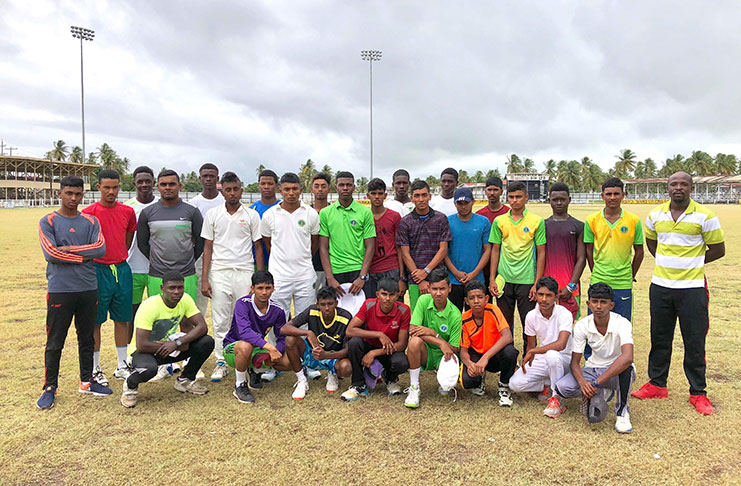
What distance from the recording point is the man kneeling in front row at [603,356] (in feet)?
13.6

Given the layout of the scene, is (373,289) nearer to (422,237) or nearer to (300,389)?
(422,237)

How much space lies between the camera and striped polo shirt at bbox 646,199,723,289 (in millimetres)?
4502

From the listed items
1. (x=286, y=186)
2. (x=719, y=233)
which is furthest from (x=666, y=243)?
(x=286, y=186)

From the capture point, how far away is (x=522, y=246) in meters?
5.33

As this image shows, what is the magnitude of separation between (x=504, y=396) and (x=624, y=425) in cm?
106

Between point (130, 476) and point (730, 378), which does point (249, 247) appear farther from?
point (730, 378)

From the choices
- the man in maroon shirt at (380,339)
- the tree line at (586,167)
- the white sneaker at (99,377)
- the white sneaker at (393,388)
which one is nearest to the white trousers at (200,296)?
the white sneaker at (99,377)

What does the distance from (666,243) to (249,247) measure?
4.43 m

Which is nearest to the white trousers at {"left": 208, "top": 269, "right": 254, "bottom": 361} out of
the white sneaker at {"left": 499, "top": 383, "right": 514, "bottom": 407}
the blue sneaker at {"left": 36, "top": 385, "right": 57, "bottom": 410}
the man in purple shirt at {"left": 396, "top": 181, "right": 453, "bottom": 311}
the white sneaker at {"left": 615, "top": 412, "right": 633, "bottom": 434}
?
the blue sneaker at {"left": 36, "top": 385, "right": 57, "bottom": 410}

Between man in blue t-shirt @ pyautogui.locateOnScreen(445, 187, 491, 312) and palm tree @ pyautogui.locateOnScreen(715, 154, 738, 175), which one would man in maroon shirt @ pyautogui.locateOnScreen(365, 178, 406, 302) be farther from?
palm tree @ pyautogui.locateOnScreen(715, 154, 738, 175)

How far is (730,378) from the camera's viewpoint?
516 cm

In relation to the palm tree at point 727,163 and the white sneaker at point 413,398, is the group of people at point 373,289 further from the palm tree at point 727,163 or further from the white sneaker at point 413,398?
the palm tree at point 727,163

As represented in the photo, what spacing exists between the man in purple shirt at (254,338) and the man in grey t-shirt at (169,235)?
872 millimetres

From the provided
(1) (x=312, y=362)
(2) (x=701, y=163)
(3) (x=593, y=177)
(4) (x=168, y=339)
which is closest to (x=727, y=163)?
(2) (x=701, y=163)
